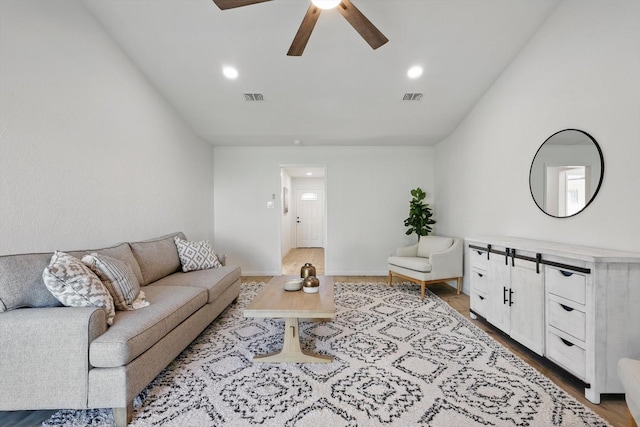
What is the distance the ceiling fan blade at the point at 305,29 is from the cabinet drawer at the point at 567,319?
2.65 meters

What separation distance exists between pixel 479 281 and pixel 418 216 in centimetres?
189

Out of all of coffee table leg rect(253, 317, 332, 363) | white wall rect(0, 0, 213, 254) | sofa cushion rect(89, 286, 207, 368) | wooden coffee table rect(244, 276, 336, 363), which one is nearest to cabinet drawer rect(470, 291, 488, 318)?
wooden coffee table rect(244, 276, 336, 363)

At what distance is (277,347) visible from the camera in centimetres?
243

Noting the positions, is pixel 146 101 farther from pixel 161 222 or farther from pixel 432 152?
pixel 432 152

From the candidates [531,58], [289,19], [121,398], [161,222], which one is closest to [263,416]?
[121,398]

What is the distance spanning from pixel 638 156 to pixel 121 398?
343 centimetres

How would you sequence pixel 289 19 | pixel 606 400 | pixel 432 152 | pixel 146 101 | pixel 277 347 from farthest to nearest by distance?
pixel 432 152
pixel 146 101
pixel 289 19
pixel 277 347
pixel 606 400

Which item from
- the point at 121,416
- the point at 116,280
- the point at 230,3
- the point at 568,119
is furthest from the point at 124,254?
the point at 568,119

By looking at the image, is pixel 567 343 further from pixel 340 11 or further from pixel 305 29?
pixel 305 29

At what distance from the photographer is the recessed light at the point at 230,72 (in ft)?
10.5

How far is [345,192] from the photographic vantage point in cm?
521

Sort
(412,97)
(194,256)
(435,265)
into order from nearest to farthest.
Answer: (194,256) < (412,97) < (435,265)

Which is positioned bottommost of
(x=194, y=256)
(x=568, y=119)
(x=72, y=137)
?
(x=194, y=256)

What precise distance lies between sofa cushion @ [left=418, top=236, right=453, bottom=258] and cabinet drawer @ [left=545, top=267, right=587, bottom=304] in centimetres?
214
